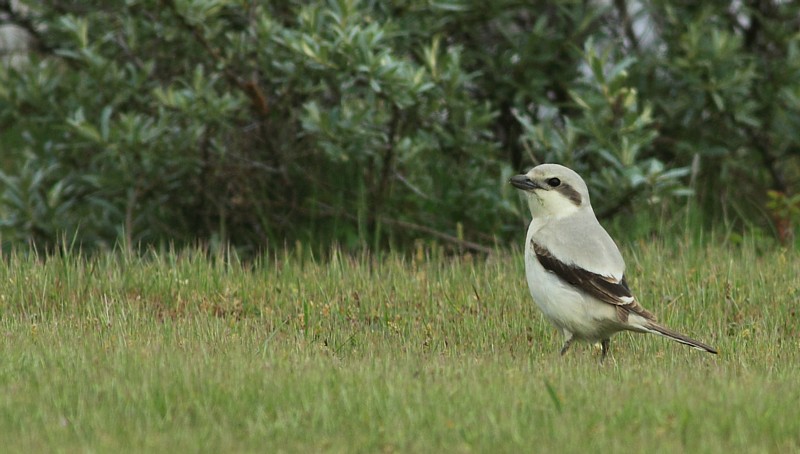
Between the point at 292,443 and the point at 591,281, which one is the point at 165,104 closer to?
the point at 591,281

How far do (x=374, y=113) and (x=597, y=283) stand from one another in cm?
361

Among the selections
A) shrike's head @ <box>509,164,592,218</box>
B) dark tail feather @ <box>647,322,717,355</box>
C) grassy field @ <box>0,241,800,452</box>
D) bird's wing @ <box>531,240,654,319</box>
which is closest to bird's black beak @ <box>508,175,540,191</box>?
shrike's head @ <box>509,164,592,218</box>

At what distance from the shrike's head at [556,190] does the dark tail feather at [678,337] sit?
3.40 feet

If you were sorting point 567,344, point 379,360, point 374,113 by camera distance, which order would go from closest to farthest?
point 379,360 → point 567,344 → point 374,113

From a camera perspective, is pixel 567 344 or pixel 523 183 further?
pixel 523 183

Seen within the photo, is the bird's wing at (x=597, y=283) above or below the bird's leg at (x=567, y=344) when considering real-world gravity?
above

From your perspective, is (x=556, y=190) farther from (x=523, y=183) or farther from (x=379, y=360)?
(x=379, y=360)

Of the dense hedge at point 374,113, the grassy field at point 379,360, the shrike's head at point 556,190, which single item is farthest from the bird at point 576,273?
the dense hedge at point 374,113

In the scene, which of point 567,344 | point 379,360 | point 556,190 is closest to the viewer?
point 379,360

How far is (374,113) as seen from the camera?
976 cm

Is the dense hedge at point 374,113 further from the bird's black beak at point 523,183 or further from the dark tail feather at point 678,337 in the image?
the dark tail feather at point 678,337

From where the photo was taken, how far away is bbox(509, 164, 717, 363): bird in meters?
6.56

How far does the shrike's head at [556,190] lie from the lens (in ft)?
23.7

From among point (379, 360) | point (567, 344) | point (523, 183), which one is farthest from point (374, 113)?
point (379, 360)
